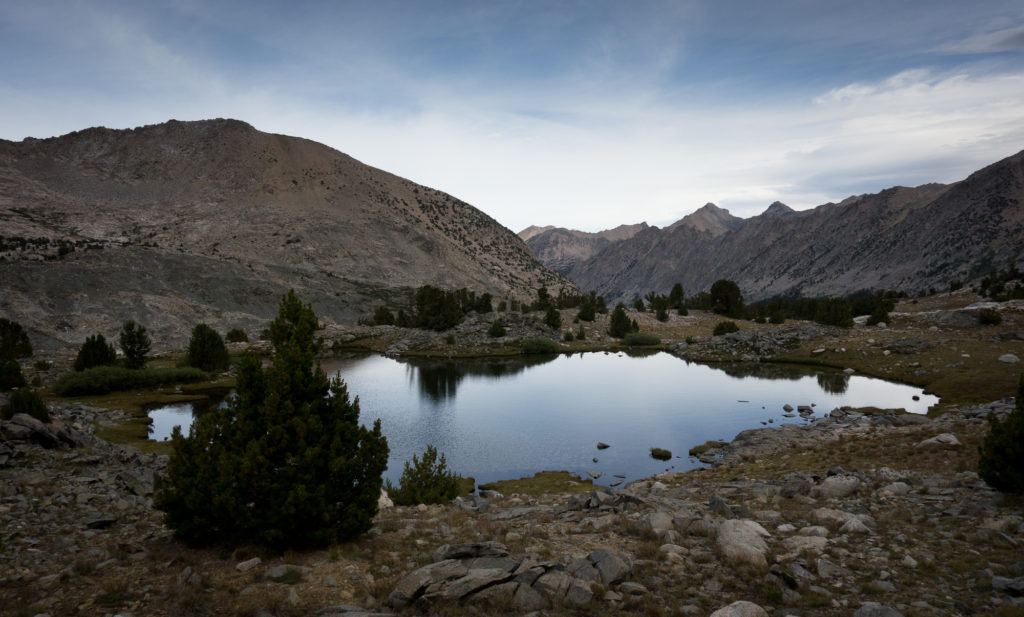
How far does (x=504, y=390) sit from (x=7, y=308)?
8624 centimetres

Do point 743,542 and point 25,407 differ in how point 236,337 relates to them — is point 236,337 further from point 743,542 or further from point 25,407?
point 743,542

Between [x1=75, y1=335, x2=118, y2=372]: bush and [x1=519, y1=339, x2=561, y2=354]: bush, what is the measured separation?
57.9 metres

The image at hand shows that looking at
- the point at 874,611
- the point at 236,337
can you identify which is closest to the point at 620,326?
the point at 236,337

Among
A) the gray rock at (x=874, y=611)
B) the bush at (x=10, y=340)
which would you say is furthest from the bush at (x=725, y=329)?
the bush at (x=10, y=340)

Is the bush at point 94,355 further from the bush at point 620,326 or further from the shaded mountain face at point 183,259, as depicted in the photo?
the bush at point 620,326

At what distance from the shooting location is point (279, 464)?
44.3 ft

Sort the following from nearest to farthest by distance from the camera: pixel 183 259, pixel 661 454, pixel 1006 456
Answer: pixel 1006 456 < pixel 661 454 < pixel 183 259

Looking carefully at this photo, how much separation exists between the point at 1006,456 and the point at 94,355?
72635mm

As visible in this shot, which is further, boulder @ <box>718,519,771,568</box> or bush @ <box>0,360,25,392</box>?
bush @ <box>0,360,25,392</box>

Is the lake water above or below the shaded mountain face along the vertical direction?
below

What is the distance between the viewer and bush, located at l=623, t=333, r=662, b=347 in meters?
96.4

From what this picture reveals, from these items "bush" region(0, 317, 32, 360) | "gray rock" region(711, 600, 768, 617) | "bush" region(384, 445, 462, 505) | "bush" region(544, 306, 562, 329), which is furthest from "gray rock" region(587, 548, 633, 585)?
"bush" region(544, 306, 562, 329)

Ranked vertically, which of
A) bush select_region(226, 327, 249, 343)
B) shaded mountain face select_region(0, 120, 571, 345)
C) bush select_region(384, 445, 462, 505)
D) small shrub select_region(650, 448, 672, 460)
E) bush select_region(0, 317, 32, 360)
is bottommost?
small shrub select_region(650, 448, 672, 460)

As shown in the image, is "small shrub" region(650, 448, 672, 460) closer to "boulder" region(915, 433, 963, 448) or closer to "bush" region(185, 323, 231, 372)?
"boulder" region(915, 433, 963, 448)
